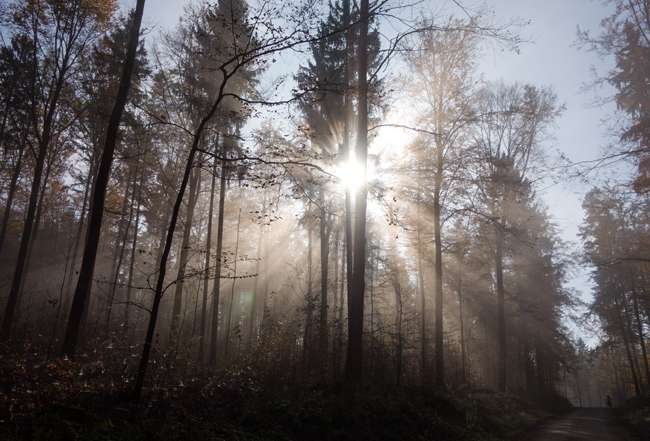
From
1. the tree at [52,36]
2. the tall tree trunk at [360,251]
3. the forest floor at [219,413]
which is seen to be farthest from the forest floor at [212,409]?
the tree at [52,36]

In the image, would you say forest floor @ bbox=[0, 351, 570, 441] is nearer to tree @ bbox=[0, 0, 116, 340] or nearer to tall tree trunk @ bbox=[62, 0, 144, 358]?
tall tree trunk @ bbox=[62, 0, 144, 358]

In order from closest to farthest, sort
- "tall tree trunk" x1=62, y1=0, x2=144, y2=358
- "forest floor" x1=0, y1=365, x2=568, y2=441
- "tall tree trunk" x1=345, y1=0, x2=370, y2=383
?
1. "forest floor" x1=0, y1=365, x2=568, y2=441
2. "tall tree trunk" x1=62, y1=0, x2=144, y2=358
3. "tall tree trunk" x1=345, y1=0, x2=370, y2=383

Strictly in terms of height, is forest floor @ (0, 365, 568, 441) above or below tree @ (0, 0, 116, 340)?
below

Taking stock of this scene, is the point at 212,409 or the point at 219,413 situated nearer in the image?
the point at 219,413

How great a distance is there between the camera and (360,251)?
344 inches

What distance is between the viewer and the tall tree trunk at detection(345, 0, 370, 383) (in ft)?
28.0

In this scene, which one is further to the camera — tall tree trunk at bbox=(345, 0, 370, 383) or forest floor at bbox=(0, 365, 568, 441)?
tall tree trunk at bbox=(345, 0, 370, 383)

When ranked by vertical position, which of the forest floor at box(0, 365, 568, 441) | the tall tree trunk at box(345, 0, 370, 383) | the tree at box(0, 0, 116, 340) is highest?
the tree at box(0, 0, 116, 340)

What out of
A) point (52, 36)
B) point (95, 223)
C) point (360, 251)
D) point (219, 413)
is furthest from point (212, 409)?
point (52, 36)

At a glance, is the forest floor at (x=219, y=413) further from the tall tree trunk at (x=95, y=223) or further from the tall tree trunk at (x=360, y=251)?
the tall tree trunk at (x=95, y=223)

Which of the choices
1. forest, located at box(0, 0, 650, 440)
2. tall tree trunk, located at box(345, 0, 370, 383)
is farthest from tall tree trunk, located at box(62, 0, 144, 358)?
tall tree trunk, located at box(345, 0, 370, 383)

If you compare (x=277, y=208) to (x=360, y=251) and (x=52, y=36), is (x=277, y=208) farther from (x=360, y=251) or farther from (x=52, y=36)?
(x=52, y=36)

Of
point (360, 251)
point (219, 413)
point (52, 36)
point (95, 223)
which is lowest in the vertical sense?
point (219, 413)

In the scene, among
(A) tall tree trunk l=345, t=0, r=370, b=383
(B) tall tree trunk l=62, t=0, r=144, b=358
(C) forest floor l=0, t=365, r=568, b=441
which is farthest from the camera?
(A) tall tree trunk l=345, t=0, r=370, b=383
